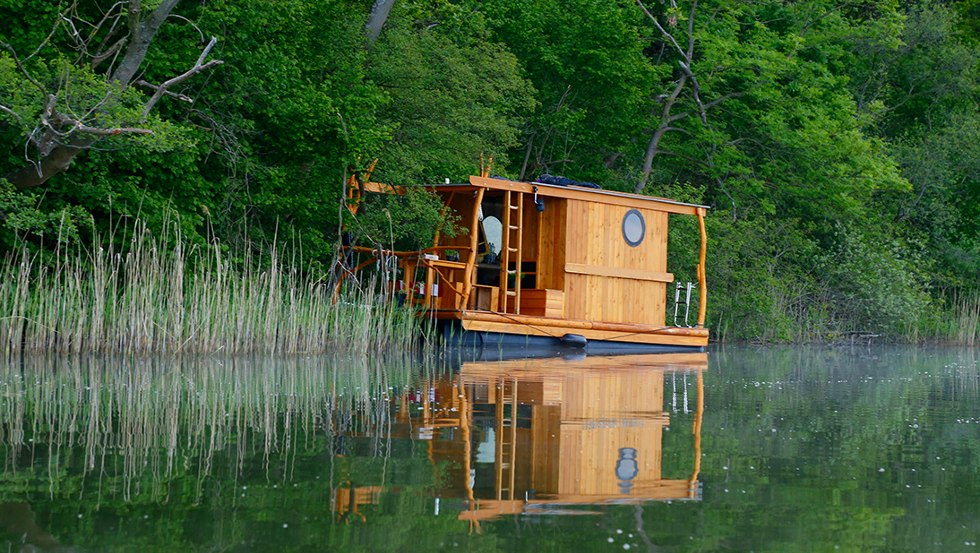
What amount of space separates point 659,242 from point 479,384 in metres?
9.89

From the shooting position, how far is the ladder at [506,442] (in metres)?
6.22

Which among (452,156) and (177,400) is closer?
(177,400)

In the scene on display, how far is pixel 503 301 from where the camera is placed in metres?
20.0

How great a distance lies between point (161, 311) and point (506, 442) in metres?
8.05

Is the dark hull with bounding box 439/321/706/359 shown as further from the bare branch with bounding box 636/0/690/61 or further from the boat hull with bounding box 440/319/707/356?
the bare branch with bounding box 636/0/690/61

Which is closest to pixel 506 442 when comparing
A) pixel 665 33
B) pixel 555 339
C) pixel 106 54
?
pixel 106 54

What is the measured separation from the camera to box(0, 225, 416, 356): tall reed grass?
46.7 feet

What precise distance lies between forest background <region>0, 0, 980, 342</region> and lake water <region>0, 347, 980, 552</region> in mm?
4706

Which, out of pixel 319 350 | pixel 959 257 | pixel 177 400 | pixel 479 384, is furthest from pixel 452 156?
pixel 959 257

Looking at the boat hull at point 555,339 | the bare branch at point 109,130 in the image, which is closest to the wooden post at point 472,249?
the boat hull at point 555,339

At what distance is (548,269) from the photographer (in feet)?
68.1

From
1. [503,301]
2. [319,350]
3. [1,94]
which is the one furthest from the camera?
[503,301]

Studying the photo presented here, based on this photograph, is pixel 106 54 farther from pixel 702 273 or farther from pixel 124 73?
pixel 702 273

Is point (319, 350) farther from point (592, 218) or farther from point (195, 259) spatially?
point (592, 218)
